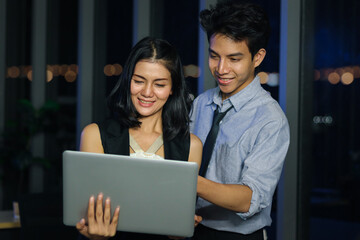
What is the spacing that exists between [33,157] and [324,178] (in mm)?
3229

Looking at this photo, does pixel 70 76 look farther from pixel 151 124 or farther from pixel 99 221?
pixel 99 221

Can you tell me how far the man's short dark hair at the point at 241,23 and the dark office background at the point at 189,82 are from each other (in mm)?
299

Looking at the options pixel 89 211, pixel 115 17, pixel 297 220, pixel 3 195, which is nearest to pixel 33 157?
pixel 3 195

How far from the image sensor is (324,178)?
3.45 m

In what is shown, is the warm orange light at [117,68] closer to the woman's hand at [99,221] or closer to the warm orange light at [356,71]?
the warm orange light at [356,71]

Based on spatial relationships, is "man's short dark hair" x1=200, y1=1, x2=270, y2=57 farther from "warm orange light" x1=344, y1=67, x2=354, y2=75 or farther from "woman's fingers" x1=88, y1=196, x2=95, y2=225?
"warm orange light" x1=344, y1=67, x2=354, y2=75

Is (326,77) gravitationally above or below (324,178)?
above

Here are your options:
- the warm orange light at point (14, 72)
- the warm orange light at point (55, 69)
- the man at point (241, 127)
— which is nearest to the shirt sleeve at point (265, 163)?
the man at point (241, 127)

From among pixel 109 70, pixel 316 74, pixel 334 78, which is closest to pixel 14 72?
pixel 109 70

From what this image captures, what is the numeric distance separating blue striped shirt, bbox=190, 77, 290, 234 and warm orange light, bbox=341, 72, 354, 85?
1.47 metres

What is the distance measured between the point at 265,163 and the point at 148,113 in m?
0.54

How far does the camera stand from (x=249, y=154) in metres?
1.93

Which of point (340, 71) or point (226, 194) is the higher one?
point (340, 71)

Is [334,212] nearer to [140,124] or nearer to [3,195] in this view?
[140,124]
